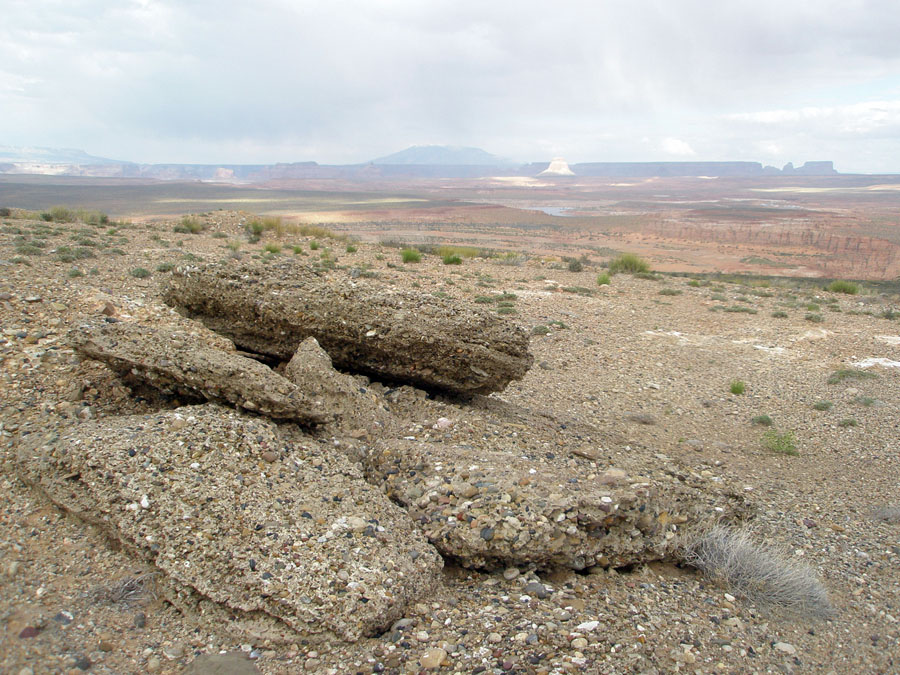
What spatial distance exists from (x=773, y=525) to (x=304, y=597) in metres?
4.25

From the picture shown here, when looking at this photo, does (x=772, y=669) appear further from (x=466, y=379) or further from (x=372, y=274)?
(x=372, y=274)

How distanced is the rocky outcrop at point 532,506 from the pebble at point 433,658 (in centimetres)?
77

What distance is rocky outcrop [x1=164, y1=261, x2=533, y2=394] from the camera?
5.54 metres

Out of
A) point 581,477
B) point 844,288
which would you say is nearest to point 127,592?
point 581,477

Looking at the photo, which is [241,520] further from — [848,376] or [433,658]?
[848,376]

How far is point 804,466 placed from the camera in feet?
21.9

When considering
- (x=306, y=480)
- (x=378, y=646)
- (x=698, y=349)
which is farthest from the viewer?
(x=698, y=349)

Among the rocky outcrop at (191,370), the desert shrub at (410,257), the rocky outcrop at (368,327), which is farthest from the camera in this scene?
the desert shrub at (410,257)

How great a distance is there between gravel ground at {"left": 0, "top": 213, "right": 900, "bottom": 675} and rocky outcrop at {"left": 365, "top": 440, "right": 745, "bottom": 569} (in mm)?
172

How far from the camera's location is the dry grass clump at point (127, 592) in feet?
10.1

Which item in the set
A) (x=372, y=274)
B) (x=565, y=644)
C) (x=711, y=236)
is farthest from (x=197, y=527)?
(x=711, y=236)

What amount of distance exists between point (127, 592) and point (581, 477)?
3.16 meters

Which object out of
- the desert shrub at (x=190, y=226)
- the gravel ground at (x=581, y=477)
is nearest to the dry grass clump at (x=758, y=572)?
the gravel ground at (x=581, y=477)

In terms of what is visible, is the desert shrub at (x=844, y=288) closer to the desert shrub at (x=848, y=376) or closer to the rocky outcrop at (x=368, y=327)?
the desert shrub at (x=848, y=376)
